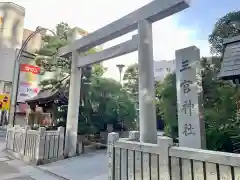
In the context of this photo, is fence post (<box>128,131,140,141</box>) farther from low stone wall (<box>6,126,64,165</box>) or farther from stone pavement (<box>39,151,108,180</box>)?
low stone wall (<box>6,126,64,165</box>)

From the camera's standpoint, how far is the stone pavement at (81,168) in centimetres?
601

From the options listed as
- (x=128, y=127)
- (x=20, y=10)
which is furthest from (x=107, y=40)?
(x=20, y=10)

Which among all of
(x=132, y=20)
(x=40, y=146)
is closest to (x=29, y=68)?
(x=40, y=146)

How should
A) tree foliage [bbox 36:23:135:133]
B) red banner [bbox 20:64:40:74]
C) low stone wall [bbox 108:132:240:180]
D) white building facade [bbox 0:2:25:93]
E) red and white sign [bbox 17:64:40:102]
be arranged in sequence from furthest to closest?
white building facade [bbox 0:2:25:93], red and white sign [bbox 17:64:40:102], red banner [bbox 20:64:40:74], tree foliage [bbox 36:23:135:133], low stone wall [bbox 108:132:240:180]

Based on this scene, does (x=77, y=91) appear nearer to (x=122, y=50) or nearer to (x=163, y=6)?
(x=122, y=50)

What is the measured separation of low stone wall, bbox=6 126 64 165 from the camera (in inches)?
298

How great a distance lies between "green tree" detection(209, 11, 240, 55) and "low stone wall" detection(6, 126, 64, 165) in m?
6.31

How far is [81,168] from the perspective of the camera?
6.83 metres

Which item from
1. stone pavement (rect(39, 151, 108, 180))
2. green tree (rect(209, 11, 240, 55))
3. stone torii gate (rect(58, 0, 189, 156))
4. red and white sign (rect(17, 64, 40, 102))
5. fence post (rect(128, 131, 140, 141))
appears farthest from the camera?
red and white sign (rect(17, 64, 40, 102))

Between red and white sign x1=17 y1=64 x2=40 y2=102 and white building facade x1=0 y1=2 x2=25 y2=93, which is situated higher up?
white building facade x1=0 y1=2 x2=25 y2=93

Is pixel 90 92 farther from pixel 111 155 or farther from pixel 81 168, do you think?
pixel 111 155

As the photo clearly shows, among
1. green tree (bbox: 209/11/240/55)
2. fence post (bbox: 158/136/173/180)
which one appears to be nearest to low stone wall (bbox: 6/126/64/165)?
fence post (bbox: 158/136/173/180)

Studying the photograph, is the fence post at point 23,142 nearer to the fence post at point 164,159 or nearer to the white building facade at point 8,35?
the fence post at point 164,159

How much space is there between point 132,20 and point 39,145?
5332mm
